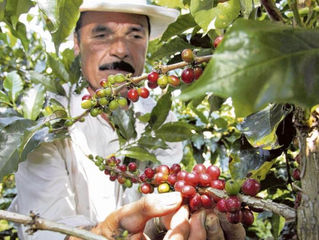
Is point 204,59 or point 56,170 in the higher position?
point 204,59

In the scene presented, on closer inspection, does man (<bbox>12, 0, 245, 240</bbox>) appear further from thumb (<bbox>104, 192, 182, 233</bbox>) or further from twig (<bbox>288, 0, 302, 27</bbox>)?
twig (<bbox>288, 0, 302, 27</bbox>)

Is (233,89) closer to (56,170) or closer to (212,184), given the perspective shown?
(212,184)

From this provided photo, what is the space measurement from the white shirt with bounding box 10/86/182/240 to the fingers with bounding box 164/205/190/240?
0.62 meters

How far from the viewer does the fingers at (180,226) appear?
35.2 inches

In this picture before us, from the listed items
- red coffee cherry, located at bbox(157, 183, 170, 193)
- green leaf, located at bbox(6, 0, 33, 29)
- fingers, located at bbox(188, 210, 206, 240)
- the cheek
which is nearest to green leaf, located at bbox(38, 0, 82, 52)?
green leaf, located at bbox(6, 0, 33, 29)

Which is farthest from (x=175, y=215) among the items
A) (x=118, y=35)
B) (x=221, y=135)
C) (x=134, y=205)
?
(x=221, y=135)

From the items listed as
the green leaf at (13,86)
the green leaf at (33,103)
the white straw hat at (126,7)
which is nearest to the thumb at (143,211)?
the green leaf at (33,103)

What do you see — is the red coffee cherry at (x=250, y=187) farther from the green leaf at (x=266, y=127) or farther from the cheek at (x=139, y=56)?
the cheek at (x=139, y=56)

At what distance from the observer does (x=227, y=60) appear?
37cm

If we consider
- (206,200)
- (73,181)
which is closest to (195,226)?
(206,200)

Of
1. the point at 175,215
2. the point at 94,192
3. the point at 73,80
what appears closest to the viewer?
the point at 175,215

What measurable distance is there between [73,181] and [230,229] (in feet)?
3.49

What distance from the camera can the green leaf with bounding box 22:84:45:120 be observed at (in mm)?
1544

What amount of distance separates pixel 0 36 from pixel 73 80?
A: 66 cm
